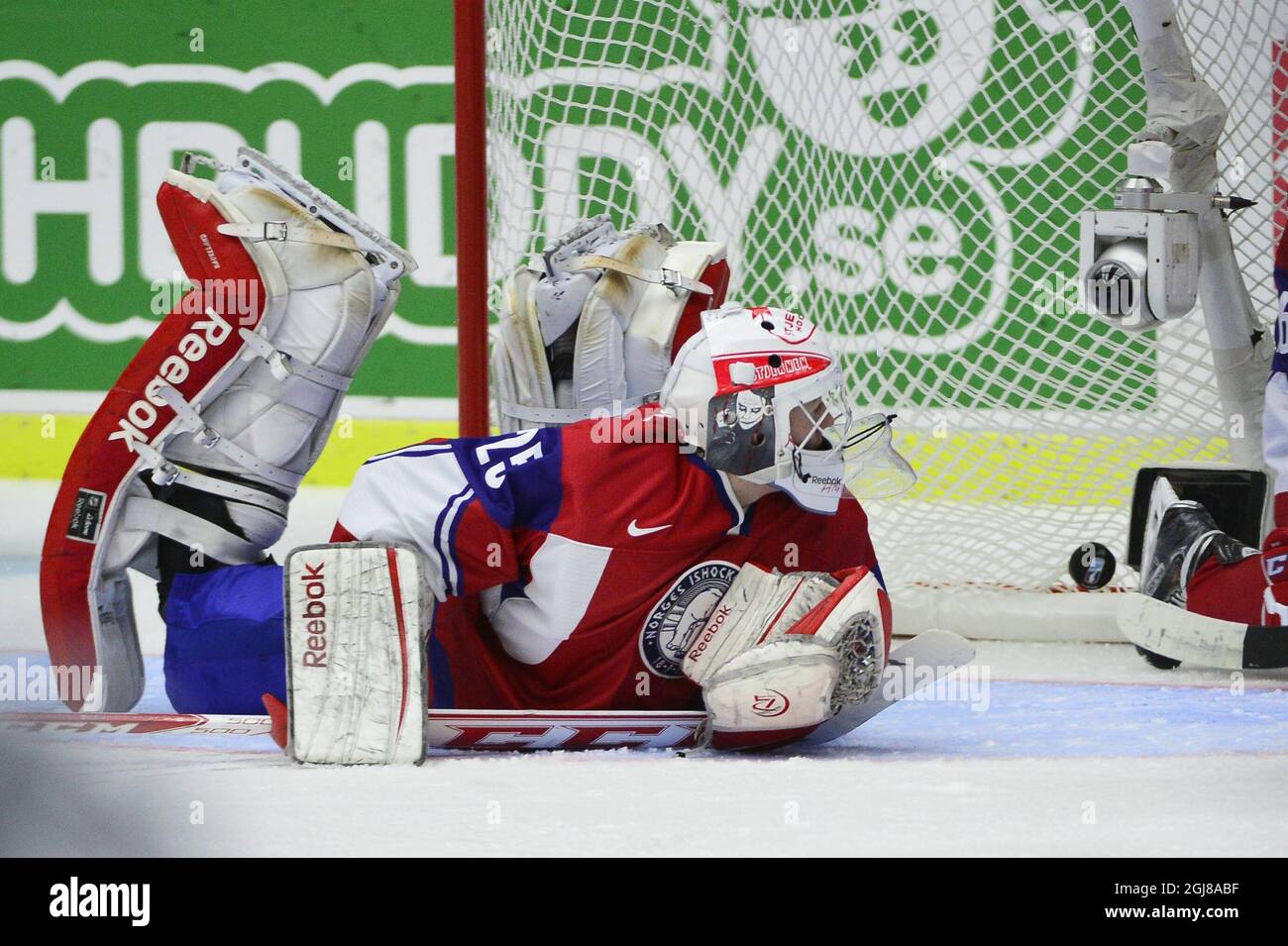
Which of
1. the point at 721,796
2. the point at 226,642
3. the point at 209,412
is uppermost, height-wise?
the point at 209,412

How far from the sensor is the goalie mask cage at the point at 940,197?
3.72m

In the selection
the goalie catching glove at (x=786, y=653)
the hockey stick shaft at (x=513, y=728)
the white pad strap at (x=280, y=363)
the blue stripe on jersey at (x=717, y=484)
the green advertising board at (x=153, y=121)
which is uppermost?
the green advertising board at (x=153, y=121)

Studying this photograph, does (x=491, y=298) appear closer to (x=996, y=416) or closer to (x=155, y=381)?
(x=155, y=381)

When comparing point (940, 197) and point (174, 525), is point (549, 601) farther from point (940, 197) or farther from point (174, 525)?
point (940, 197)

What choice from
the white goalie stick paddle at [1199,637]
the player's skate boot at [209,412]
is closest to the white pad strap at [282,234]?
the player's skate boot at [209,412]

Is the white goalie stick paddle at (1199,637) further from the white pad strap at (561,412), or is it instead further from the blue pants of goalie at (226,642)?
the blue pants of goalie at (226,642)

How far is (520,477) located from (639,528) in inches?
7.0

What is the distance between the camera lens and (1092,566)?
3.68 meters

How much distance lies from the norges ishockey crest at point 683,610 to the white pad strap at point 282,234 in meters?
0.87

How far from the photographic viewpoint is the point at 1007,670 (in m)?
3.37

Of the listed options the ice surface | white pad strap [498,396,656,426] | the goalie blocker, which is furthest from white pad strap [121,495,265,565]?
white pad strap [498,396,656,426]

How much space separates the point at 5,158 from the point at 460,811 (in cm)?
441

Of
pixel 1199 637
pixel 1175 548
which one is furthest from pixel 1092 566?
pixel 1199 637

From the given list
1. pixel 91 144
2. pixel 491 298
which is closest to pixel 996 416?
pixel 491 298
